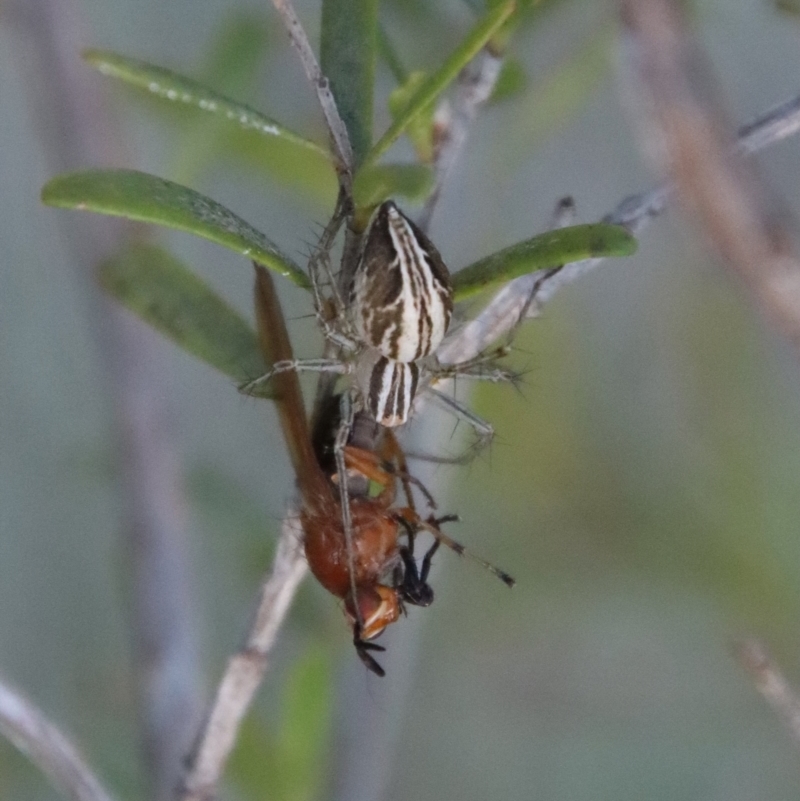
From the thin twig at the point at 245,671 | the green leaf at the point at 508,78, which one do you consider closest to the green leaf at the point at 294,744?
the thin twig at the point at 245,671

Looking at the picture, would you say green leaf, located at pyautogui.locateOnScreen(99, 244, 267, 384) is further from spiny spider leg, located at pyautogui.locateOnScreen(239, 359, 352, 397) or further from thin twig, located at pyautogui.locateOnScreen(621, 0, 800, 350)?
thin twig, located at pyautogui.locateOnScreen(621, 0, 800, 350)

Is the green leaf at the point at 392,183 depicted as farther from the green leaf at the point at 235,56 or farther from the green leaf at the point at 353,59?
the green leaf at the point at 235,56

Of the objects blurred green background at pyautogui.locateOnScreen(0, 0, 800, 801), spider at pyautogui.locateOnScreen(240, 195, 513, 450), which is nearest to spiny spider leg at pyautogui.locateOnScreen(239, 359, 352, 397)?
spider at pyautogui.locateOnScreen(240, 195, 513, 450)

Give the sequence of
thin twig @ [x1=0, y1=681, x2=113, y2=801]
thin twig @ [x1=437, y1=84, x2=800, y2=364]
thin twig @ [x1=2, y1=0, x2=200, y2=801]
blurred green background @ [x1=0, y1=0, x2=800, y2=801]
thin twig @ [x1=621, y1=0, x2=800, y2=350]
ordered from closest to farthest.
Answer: thin twig @ [x1=621, y1=0, x2=800, y2=350]
thin twig @ [x1=437, y1=84, x2=800, y2=364]
thin twig @ [x1=0, y1=681, x2=113, y2=801]
thin twig @ [x1=2, y1=0, x2=200, y2=801]
blurred green background @ [x1=0, y1=0, x2=800, y2=801]

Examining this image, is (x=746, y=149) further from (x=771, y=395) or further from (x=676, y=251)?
(x=676, y=251)

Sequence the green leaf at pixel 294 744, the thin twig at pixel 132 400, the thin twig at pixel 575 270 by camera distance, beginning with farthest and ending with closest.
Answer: the thin twig at pixel 132 400 < the green leaf at pixel 294 744 < the thin twig at pixel 575 270

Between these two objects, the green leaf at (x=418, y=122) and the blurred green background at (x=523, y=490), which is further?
the blurred green background at (x=523, y=490)

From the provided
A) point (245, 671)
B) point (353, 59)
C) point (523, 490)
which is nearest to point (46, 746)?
point (245, 671)

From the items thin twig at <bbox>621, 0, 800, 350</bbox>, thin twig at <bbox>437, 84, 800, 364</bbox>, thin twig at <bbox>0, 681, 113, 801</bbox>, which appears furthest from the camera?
thin twig at <bbox>0, 681, 113, 801</bbox>
